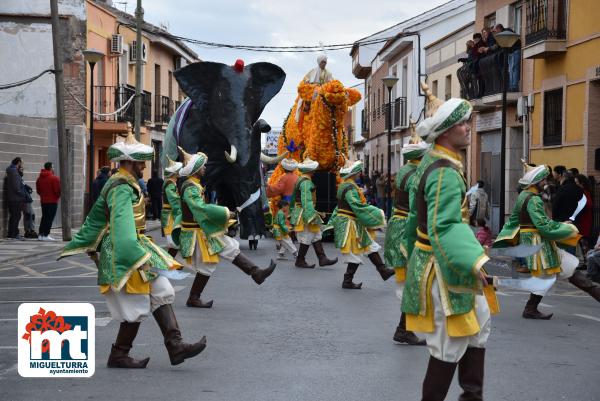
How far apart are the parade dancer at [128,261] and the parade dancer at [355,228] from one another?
5340 mm

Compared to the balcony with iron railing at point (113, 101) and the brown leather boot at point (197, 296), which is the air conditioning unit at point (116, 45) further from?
the brown leather boot at point (197, 296)

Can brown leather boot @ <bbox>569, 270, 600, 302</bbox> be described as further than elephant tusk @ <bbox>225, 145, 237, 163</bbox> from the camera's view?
No

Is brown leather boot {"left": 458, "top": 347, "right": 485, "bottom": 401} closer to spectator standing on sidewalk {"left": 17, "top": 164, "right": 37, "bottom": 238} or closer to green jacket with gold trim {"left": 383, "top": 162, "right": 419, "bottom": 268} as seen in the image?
green jacket with gold trim {"left": 383, "top": 162, "right": 419, "bottom": 268}

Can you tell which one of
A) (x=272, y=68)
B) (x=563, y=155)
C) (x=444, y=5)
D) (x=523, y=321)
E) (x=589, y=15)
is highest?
(x=444, y=5)

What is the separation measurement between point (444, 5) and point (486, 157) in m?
16.3

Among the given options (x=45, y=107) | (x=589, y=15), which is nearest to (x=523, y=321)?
(x=589, y=15)

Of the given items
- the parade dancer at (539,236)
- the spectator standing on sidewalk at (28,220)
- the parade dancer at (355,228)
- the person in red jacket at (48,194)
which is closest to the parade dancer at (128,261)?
the parade dancer at (539,236)

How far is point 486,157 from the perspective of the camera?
2966 cm

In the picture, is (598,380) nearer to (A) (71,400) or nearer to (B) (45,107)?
(A) (71,400)

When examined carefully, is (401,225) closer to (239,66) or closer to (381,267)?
(381,267)

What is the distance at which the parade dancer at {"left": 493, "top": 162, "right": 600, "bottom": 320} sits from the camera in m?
Result: 10.3

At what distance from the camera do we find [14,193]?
21.3m

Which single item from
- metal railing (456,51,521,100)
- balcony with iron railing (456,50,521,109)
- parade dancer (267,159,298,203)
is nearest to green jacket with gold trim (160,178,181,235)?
parade dancer (267,159,298,203)

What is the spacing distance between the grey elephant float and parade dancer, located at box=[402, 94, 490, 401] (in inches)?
402
